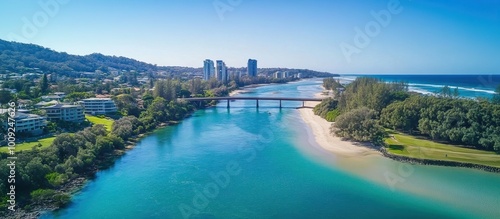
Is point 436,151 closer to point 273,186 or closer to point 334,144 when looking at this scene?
point 334,144

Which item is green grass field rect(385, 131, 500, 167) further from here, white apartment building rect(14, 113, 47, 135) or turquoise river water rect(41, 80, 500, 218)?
white apartment building rect(14, 113, 47, 135)

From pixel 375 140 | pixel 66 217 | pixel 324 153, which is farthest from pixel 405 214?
pixel 66 217

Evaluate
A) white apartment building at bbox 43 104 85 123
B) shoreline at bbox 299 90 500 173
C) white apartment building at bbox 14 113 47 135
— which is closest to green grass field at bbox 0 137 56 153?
white apartment building at bbox 14 113 47 135

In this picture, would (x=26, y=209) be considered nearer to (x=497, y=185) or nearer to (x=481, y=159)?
(x=497, y=185)

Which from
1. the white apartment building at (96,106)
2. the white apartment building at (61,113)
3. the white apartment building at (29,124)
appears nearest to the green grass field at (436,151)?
the white apartment building at (29,124)

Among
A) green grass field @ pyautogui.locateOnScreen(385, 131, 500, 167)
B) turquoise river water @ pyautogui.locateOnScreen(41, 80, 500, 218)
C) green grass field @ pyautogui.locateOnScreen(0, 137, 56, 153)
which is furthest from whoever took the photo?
green grass field @ pyautogui.locateOnScreen(385, 131, 500, 167)

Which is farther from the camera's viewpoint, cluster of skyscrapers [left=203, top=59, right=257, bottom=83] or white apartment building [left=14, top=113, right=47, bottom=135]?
cluster of skyscrapers [left=203, top=59, right=257, bottom=83]
